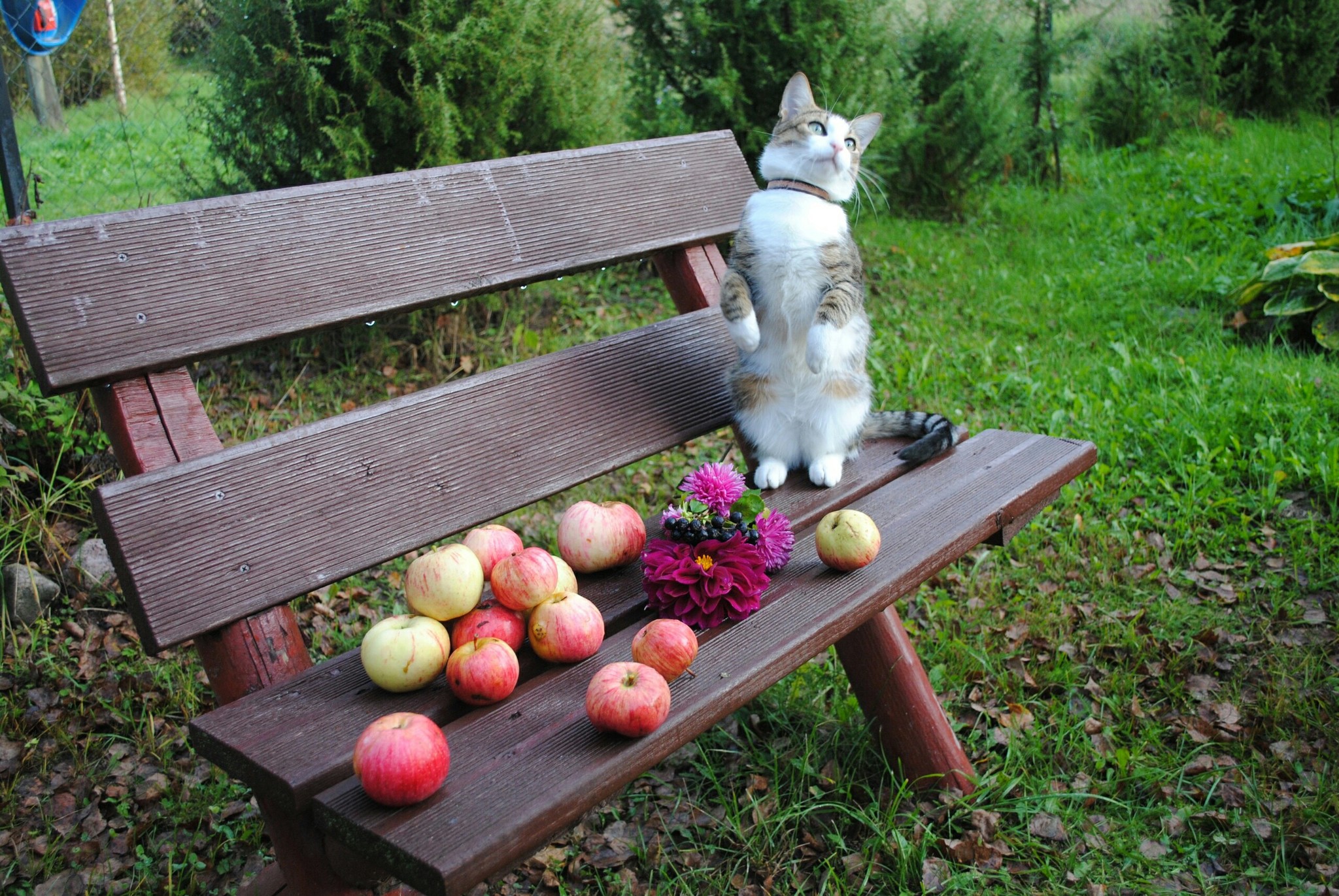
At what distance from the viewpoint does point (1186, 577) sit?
333 centimetres

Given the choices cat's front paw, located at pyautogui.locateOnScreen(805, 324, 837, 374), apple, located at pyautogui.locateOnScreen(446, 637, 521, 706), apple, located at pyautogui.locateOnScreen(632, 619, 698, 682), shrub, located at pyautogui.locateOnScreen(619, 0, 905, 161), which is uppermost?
shrub, located at pyautogui.locateOnScreen(619, 0, 905, 161)

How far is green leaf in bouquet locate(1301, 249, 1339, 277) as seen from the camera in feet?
15.1

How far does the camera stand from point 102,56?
5488mm

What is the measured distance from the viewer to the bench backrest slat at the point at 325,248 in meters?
1.69

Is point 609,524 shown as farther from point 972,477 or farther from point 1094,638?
point 1094,638

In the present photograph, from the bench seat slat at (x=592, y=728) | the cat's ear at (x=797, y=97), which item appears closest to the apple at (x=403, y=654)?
the bench seat slat at (x=592, y=728)

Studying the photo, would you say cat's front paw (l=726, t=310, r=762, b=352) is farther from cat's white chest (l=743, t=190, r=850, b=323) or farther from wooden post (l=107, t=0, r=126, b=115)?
wooden post (l=107, t=0, r=126, b=115)

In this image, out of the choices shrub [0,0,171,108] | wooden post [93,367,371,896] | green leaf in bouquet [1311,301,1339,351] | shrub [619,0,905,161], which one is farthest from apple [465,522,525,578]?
green leaf in bouquet [1311,301,1339,351]

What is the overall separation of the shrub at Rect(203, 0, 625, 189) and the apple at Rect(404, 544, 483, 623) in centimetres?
265

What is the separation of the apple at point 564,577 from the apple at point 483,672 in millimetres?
200

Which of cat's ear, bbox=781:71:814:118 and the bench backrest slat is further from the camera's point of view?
cat's ear, bbox=781:71:814:118

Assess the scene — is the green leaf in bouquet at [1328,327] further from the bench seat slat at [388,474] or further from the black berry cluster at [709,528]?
the black berry cluster at [709,528]

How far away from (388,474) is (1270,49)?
30.5ft

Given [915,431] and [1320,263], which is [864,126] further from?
[1320,263]
